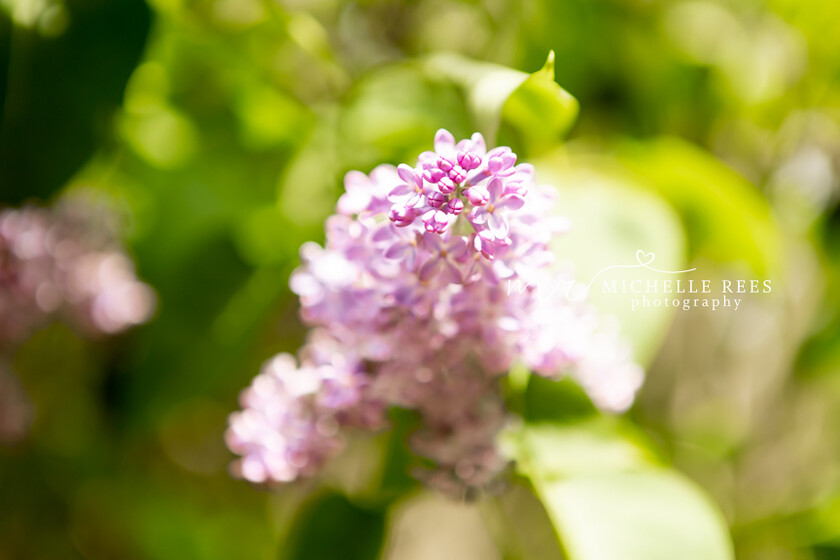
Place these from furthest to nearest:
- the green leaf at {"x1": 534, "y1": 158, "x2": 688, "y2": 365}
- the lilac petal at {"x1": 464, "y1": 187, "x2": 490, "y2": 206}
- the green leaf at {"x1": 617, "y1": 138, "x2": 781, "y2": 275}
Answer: the green leaf at {"x1": 617, "y1": 138, "x2": 781, "y2": 275}
the green leaf at {"x1": 534, "y1": 158, "x2": 688, "y2": 365}
the lilac petal at {"x1": 464, "y1": 187, "x2": 490, "y2": 206}

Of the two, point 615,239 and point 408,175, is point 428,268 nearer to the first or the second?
point 408,175

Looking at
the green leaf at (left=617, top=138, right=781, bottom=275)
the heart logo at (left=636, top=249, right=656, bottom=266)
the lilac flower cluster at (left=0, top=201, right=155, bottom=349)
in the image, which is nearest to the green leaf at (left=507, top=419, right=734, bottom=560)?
the heart logo at (left=636, top=249, right=656, bottom=266)

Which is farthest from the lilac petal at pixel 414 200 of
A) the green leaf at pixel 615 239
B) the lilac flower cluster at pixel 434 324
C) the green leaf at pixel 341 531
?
the green leaf at pixel 341 531

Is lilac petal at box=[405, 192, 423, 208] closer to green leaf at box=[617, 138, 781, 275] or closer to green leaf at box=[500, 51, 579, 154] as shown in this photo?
green leaf at box=[500, 51, 579, 154]

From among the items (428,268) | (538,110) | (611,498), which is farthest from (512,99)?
(611,498)

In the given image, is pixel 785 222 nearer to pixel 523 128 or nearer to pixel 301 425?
pixel 523 128

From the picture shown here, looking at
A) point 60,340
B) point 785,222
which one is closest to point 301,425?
point 60,340
